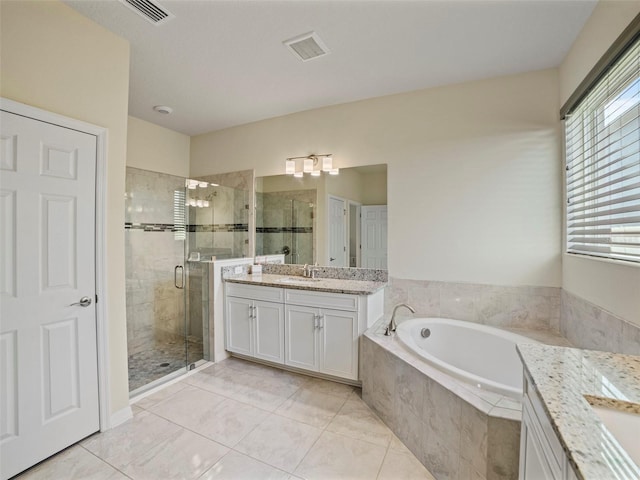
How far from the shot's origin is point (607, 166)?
1699mm

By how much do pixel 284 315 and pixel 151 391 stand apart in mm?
1258

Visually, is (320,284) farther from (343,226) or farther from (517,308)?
(517,308)

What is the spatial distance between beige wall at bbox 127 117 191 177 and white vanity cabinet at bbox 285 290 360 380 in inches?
95.8

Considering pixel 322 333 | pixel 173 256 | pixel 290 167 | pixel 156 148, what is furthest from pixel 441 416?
pixel 156 148

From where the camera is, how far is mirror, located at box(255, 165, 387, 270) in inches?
116

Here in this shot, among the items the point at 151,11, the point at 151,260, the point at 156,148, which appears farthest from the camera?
the point at 156,148

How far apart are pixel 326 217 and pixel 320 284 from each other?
784 millimetres

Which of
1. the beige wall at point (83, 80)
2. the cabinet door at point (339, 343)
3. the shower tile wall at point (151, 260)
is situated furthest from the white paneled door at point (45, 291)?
the cabinet door at point (339, 343)

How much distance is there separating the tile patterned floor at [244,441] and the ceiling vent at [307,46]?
8.87 feet

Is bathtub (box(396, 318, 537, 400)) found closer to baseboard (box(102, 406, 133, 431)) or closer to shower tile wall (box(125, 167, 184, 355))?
baseboard (box(102, 406, 133, 431))

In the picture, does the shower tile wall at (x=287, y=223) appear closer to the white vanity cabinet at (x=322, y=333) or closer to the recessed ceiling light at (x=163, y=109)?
the white vanity cabinet at (x=322, y=333)

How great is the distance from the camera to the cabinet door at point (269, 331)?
2.79 m

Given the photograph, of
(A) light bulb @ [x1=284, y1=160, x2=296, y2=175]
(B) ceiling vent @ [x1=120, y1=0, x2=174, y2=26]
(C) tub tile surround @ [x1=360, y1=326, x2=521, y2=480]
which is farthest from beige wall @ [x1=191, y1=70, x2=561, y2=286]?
(B) ceiling vent @ [x1=120, y1=0, x2=174, y2=26]

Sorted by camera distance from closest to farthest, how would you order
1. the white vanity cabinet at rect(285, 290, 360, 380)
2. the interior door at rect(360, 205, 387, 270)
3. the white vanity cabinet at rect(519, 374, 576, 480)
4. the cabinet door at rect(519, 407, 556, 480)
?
the white vanity cabinet at rect(519, 374, 576, 480)
the cabinet door at rect(519, 407, 556, 480)
the white vanity cabinet at rect(285, 290, 360, 380)
the interior door at rect(360, 205, 387, 270)
